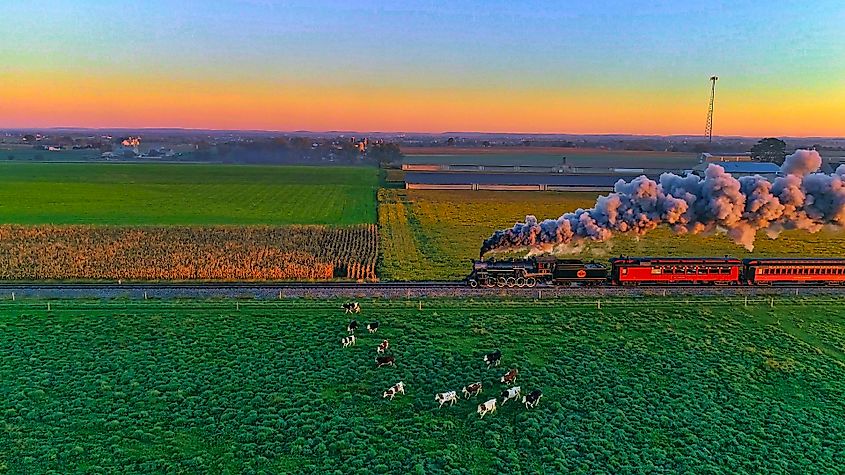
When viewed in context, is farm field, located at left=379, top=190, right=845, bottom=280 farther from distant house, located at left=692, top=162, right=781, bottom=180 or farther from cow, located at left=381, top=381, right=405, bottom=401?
distant house, located at left=692, top=162, right=781, bottom=180

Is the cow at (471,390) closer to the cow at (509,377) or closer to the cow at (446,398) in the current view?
the cow at (446,398)

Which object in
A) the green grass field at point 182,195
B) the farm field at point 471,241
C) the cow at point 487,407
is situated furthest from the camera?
the green grass field at point 182,195

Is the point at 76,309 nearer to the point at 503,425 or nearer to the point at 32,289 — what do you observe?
the point at 32,289

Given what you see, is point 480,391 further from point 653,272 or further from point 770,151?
point 770,151

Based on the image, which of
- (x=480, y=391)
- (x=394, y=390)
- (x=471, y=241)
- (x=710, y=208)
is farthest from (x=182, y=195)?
(x=480, y=391)

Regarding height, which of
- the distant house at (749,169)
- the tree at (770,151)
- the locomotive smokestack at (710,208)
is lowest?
the locomotive smokestack at (710,208)

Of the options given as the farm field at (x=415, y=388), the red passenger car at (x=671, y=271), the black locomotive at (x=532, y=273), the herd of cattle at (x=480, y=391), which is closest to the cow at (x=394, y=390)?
the herd of cattle at (x=480, y=391)

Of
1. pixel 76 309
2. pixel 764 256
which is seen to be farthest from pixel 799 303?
pixel 76 309
